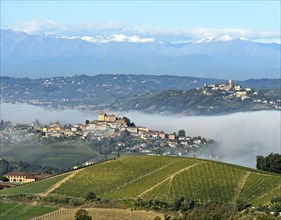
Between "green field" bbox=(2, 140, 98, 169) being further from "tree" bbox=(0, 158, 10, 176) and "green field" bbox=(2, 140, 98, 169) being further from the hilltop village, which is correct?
"tree" bbox=(0, 158, 10, 176)

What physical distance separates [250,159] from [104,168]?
6800cm

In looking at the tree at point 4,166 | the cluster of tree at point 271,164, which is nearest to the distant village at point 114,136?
the tree at point 4,166

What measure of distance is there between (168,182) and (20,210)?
1256 cm

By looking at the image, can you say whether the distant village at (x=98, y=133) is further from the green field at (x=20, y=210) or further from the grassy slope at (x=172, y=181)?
the green field at (x=20, y=210)

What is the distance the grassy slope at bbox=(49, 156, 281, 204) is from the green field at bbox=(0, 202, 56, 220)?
153 inches

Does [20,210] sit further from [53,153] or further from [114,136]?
[114,136]

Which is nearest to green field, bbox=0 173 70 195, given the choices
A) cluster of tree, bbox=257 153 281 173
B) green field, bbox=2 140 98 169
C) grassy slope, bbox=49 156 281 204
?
grassy slope, bbox=49 156 281 204

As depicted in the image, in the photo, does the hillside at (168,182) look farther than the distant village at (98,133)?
No

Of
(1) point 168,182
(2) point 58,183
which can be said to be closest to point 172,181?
(1) point 168,182

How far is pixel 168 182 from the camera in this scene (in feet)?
209

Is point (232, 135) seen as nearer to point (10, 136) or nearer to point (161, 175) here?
point (10, 136)

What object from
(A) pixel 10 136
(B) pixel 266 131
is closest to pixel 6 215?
(A) pixel 10 136

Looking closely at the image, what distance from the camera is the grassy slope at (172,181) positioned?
5931 centimetres

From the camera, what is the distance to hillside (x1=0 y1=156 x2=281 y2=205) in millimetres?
59094
